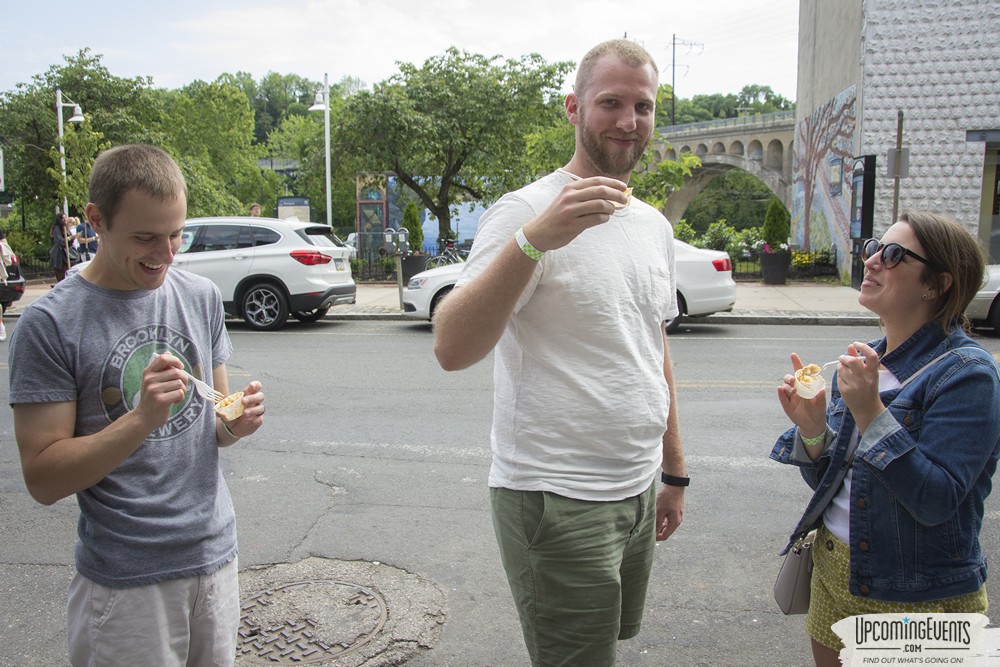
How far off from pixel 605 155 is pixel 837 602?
4.36ft

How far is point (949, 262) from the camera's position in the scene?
6.57ft

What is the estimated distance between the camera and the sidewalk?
512 inches

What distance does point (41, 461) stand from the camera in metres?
1.73

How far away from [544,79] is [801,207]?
880 centimetres

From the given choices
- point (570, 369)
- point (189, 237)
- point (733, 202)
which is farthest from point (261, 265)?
point (733, 202)

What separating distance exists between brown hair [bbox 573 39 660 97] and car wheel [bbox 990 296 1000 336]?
11.2 meters

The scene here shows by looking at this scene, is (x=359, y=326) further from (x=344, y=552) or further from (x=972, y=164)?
(x=972, y=164)

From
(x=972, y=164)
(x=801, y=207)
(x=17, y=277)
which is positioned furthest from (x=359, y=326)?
(x=801, y=207)

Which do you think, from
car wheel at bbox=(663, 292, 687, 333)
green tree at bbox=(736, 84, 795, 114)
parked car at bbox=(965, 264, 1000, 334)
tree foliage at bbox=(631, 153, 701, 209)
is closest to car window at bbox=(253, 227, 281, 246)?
car wheel at bbox=(663, 292, 687, 333)

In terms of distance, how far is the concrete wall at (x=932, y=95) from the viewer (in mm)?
17156

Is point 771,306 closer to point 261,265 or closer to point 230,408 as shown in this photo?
point 261,265

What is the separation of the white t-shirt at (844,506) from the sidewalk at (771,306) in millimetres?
11203

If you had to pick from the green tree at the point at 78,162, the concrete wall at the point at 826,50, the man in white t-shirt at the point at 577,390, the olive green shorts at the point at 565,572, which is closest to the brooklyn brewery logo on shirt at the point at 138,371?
the man in white t-shirt at the point at 577,390

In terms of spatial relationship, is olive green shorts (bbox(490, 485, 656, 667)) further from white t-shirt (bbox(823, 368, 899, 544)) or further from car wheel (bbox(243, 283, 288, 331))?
car wheel (bbox(243, 283, 288, 331))
